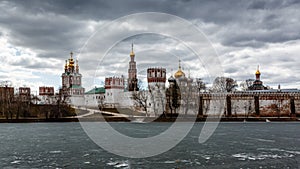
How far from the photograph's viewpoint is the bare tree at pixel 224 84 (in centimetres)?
4703

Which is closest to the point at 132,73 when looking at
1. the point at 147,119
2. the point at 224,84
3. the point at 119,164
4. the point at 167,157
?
the point at 224,84

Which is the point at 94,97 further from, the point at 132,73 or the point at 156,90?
the point at 156,90

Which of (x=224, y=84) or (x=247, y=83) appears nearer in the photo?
(x=224, y=84)

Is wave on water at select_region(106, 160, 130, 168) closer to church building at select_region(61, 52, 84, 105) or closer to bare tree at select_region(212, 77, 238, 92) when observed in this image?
bare tree at select_region(212, 77, 238, 92)

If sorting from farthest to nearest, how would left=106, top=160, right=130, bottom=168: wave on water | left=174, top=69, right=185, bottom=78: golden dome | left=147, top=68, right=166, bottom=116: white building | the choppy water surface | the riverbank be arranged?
left=174, top=69, right=185, bottom=78: golden dome → left=147, top=68, right=166, bottom=116: white building → the riverbank → the choppy water surface → left=106, top=160, right=130, bottom=168: wave on water

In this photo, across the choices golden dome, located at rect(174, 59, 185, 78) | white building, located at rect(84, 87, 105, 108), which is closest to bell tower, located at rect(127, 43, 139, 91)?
white building, located at rect(84, 87, 105, 108)

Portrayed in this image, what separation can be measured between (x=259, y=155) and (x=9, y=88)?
A: 148ft

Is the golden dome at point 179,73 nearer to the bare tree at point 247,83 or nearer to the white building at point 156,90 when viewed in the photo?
the white building at point 156,90

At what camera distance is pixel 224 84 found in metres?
50.6

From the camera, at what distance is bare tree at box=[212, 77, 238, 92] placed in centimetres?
4703

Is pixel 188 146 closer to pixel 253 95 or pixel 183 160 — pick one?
pixel 183 160

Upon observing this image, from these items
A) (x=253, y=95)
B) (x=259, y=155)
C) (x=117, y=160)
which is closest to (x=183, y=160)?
(x=117, y=160)

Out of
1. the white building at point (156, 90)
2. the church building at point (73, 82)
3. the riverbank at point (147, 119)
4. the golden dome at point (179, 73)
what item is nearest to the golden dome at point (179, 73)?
the golden dome at point (179, 73)

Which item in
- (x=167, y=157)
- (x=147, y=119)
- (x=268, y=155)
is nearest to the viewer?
(x=167, y=157)
